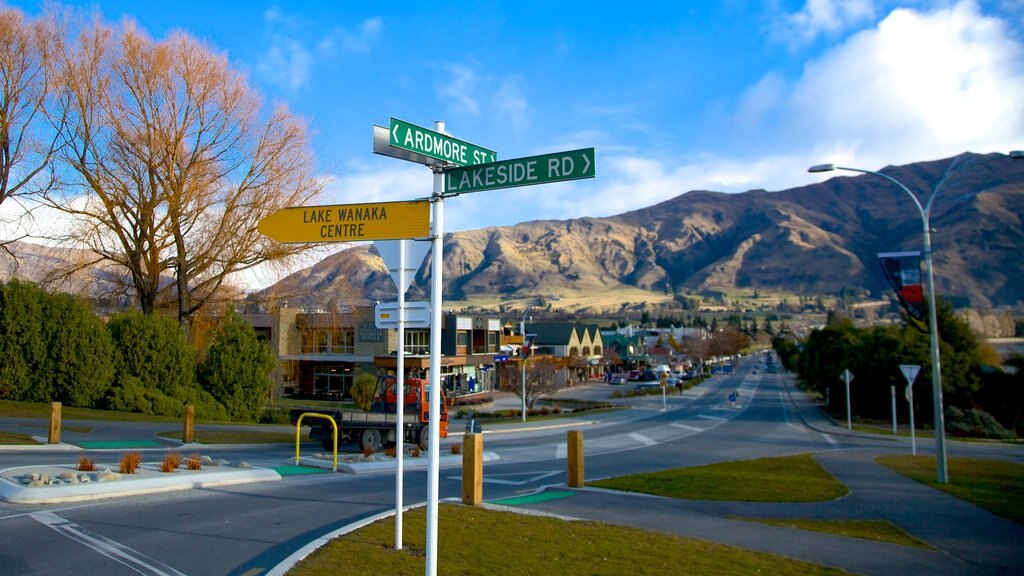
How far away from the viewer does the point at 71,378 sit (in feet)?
89.9

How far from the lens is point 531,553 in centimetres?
789

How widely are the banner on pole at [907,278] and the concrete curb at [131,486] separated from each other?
16.7 m

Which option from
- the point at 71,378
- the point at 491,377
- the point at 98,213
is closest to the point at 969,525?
the point at 98,213

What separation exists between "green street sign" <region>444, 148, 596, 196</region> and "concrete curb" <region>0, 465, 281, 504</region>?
8.01 metres

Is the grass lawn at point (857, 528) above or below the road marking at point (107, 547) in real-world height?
below

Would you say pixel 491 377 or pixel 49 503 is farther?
pixel 491 377

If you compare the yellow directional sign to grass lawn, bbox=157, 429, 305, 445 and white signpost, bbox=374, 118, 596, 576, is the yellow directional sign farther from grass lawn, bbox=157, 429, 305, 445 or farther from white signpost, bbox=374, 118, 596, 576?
grass lawn, bbox=157, 429, 305, 445

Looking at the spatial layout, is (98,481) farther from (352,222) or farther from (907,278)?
(907,278)

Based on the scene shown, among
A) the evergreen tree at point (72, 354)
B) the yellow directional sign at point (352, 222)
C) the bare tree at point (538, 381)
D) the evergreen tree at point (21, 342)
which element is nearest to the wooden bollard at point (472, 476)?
the yellow directional sign at point (352, 222)

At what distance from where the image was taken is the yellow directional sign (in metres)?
6.41

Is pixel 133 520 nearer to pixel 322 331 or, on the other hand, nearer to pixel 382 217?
pixel 382 217

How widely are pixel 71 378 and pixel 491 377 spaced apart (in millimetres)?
42031

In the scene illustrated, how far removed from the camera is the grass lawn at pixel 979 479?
13.3 meters

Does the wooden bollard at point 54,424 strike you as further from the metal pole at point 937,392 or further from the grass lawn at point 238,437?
the metal pole at point 937,392
